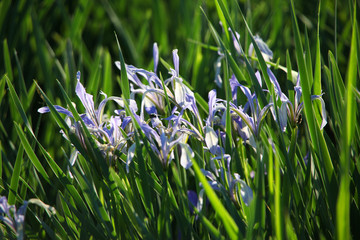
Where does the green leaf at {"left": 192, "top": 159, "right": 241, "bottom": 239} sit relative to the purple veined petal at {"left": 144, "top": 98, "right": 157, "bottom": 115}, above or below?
below

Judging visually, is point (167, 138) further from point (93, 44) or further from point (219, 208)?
point (93, 44)

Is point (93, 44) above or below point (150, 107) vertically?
below

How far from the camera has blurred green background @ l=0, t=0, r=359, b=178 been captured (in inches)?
32.7

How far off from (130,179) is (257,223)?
0.17 meters

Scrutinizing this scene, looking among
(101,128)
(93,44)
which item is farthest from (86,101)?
(93,44)

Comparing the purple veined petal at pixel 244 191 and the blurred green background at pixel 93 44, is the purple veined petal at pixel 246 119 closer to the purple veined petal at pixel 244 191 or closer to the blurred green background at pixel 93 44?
the purple veined petal at pixel 244 191

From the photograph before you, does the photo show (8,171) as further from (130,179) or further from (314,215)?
(314,215)

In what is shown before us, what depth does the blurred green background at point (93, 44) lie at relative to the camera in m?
0.83

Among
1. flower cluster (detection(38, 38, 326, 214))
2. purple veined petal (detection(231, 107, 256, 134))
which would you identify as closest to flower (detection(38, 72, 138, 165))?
flower cluster (detection(38, 38, 326, 214))

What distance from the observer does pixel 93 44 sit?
1.48 meters

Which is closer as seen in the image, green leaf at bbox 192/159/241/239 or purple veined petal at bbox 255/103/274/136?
green leaf at bbox 192/159/241/239

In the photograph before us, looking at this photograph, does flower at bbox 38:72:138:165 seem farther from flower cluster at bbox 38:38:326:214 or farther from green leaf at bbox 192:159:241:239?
green leaf at bbox 192:159:241:239

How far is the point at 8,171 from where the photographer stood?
2.24ft

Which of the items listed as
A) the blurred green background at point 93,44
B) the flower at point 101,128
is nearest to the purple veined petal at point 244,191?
the flower at point 101,128
